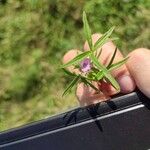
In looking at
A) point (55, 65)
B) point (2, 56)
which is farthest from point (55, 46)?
point (2, 56)

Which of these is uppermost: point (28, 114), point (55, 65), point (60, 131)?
point (60, 131)

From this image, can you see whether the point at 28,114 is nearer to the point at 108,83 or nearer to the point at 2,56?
the point at 2,56

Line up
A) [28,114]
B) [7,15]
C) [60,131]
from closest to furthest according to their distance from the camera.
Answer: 1. [60,131]
2. [28,114]
3. [7,15]

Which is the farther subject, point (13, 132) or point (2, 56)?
point (2, 56)

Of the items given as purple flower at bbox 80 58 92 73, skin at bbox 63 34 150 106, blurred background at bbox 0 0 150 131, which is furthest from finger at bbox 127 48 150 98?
blurred background at bbox 0 0 150 131

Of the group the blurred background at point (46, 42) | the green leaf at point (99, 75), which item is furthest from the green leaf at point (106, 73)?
the blurred background at point (46, 42)
